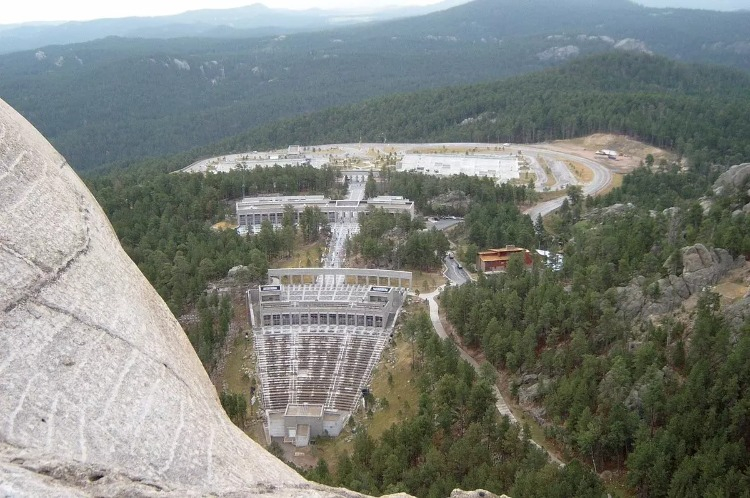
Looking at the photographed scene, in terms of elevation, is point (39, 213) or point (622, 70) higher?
point (39, 213)

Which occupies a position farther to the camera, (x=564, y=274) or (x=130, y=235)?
(x=130, y=235)

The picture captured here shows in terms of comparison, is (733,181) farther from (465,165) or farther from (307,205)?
(465,165)

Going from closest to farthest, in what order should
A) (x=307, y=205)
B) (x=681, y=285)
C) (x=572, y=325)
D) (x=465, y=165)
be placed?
(x=681, y=285)
(x=572, y=325)
(x=307, y=205)
(x=465, y=165)

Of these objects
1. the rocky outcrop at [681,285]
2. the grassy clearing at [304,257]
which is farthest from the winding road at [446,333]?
the grassy clearing at [304,257]

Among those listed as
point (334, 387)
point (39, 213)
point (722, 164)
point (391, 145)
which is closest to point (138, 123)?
point (391, 145)

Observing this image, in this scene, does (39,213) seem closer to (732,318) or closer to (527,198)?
(732,318)

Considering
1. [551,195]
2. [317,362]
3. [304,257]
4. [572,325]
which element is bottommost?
[551,195]

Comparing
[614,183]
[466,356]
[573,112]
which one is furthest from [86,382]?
[573,112]

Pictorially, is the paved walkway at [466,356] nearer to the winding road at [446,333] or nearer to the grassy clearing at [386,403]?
the winding road at [446,333]
